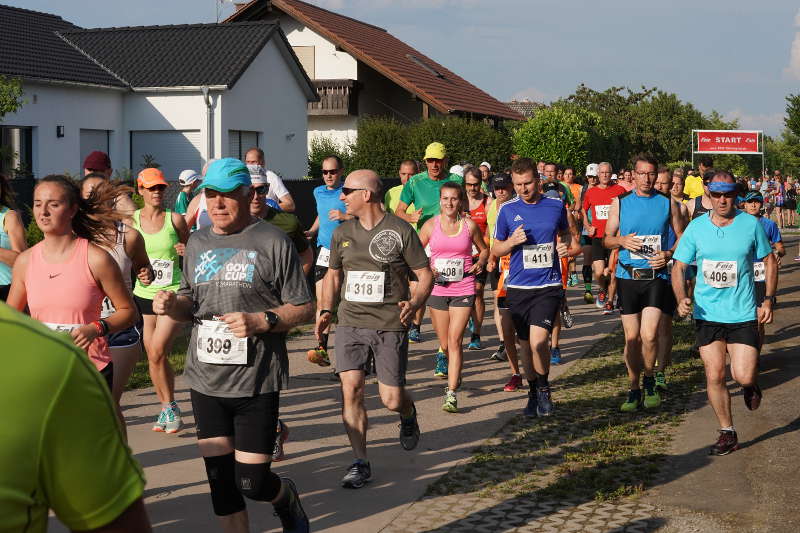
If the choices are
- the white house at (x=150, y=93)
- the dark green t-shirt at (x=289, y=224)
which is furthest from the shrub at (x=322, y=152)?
the dark green t-shirt at (x=289, y=224)

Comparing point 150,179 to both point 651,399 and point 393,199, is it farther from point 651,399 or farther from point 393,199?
point 393,199

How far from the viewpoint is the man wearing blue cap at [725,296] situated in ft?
23.9

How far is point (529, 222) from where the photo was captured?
28.0 feet

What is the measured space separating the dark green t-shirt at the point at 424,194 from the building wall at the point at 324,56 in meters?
29.3

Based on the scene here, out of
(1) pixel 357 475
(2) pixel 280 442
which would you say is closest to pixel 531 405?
(2) pixel 280 442

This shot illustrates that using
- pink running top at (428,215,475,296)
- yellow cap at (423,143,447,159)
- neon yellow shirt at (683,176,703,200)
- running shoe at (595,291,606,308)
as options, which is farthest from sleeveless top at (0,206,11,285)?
neon yellow shirt at (683,176,703,200)

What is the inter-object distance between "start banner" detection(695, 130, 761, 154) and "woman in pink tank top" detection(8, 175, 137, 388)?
5861 cm

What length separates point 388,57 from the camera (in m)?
40.6

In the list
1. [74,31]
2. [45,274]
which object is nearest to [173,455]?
[45,274]

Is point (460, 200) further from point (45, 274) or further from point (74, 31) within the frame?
point (74, 31)

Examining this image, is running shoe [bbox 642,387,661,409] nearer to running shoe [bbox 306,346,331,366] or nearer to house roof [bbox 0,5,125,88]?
running shoe [bbox 306,346,331,366]

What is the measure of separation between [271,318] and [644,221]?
4930mm

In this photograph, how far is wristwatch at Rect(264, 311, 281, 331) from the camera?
4.75 metres

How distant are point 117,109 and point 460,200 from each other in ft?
74.4
